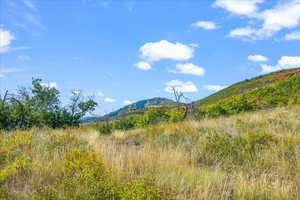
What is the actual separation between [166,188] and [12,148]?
3358mm

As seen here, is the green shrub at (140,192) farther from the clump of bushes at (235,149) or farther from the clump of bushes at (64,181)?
the clump of bushes at (235,149)

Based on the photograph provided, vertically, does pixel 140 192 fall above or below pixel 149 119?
below

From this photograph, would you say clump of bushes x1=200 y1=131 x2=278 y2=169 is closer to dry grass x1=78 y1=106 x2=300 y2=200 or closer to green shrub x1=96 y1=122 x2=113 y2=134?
dry grass x1=78 y1=106 x2=300 y2=200

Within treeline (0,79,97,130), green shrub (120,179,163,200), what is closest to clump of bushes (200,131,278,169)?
green shrub (120,179,163,200)

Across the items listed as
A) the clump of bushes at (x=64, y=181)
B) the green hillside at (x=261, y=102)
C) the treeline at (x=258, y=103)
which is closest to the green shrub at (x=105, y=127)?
the treeline at (x=258, y=103)

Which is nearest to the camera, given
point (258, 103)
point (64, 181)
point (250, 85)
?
point (64, 181)

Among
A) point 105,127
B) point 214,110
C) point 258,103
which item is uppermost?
point 258,103

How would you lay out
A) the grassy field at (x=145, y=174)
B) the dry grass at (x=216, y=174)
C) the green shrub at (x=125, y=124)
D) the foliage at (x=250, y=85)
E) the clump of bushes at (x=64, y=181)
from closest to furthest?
the clump of bushes at (x=64, y=181) < the grassy field at (x=145, y=174) < the dry grass at (x=216, y=174) < the green shrub at (x=125, y=124) < the foliage at (x=250, y=85)

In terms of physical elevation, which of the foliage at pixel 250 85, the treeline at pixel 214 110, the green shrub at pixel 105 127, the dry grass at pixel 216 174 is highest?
the foliage at pixel 250 85

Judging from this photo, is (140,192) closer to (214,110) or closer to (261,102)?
(214,110)

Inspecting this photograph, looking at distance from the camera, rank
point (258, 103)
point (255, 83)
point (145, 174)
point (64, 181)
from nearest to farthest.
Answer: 1. point (64, 181)
2. point (145, 174)
3. point (258, 103)
4. point (255, 83)

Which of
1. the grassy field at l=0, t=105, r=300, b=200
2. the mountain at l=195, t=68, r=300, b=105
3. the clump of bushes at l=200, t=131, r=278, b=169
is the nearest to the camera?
the grassy field at l=0, t=105, r=300, b=200

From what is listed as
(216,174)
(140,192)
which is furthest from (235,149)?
(140,192)

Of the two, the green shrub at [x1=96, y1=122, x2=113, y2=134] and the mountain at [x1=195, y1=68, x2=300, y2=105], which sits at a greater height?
the mountain at [x1=195, y1=68, x2=300, y2=105]
